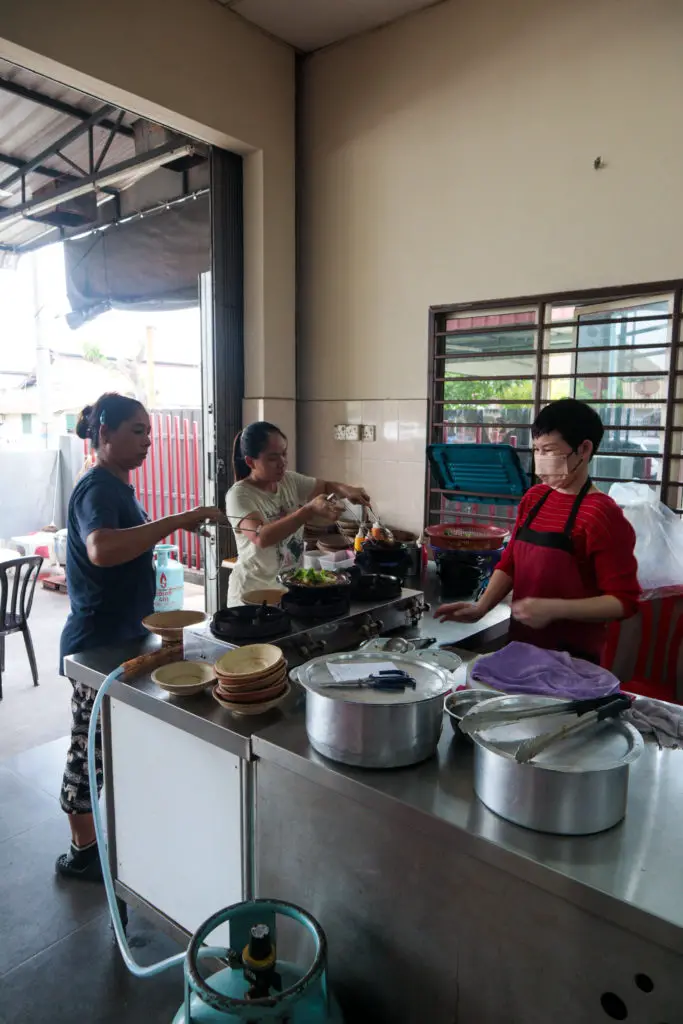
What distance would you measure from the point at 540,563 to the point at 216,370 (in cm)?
273

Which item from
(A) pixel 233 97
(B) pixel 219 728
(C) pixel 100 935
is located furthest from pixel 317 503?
(A) pixel 233 97

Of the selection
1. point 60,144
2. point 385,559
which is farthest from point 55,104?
point 385,559

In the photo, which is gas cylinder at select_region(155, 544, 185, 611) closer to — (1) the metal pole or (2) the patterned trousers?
(2) the patterned trousers

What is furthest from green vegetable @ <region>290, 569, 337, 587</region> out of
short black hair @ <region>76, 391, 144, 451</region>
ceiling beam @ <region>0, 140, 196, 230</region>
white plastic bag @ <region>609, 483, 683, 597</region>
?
ceiling beam @ <region>0, 140, 196, 230</region>

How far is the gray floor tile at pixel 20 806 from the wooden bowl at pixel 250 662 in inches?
63.4

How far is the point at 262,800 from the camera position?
1.43m

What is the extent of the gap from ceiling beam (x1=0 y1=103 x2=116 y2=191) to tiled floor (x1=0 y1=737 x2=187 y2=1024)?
4005 millimetres

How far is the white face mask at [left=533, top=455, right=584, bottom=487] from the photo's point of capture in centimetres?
192

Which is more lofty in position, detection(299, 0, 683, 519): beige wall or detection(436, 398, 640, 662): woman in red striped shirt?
detection(299, 0, 683, 519): beige wall

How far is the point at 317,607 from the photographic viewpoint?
1.98 m

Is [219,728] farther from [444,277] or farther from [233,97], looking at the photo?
[233,97]

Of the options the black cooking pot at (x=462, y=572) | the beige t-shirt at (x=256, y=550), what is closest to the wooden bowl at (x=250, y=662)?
the beige t-shirt at (x=256, y=550)

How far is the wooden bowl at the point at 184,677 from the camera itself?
1622mm

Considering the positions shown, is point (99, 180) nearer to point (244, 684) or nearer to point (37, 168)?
point (37, 168)
